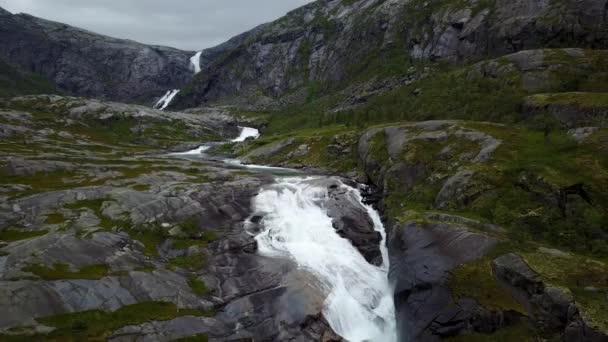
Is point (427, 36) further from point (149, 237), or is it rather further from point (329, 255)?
point (149, 237)

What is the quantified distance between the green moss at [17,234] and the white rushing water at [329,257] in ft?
62.9

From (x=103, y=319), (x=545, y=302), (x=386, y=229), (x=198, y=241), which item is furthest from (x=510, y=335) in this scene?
(x=198, y=241)

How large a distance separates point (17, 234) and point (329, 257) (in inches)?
1072

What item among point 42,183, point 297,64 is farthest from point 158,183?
point 297,64

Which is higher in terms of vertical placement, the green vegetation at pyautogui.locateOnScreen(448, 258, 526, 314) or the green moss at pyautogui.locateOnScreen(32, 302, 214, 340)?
the green vegetation at pyautogui.locateOnScreen(448, 258, 526, 314)

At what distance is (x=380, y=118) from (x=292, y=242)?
2409 inches

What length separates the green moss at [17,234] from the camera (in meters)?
32.9

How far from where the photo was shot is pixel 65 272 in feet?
93.8

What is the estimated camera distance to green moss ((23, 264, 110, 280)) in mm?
27625

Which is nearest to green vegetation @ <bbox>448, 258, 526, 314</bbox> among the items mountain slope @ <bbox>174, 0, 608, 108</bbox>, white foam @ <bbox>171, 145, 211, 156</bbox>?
mountain slope @ <bbox>174, 0, 608, 108</bbox>

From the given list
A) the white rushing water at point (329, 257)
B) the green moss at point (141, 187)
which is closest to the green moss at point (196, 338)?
the white rushing water at point (329, 257)

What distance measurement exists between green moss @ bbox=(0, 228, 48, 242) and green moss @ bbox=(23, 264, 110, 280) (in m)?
6.40

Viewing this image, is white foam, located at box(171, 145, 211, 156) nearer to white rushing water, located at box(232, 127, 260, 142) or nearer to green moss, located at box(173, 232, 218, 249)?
white rushing water, located at box(232, 127, 260, 142)

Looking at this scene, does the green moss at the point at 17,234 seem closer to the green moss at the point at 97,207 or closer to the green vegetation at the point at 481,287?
the green moss at the point at 97,207
